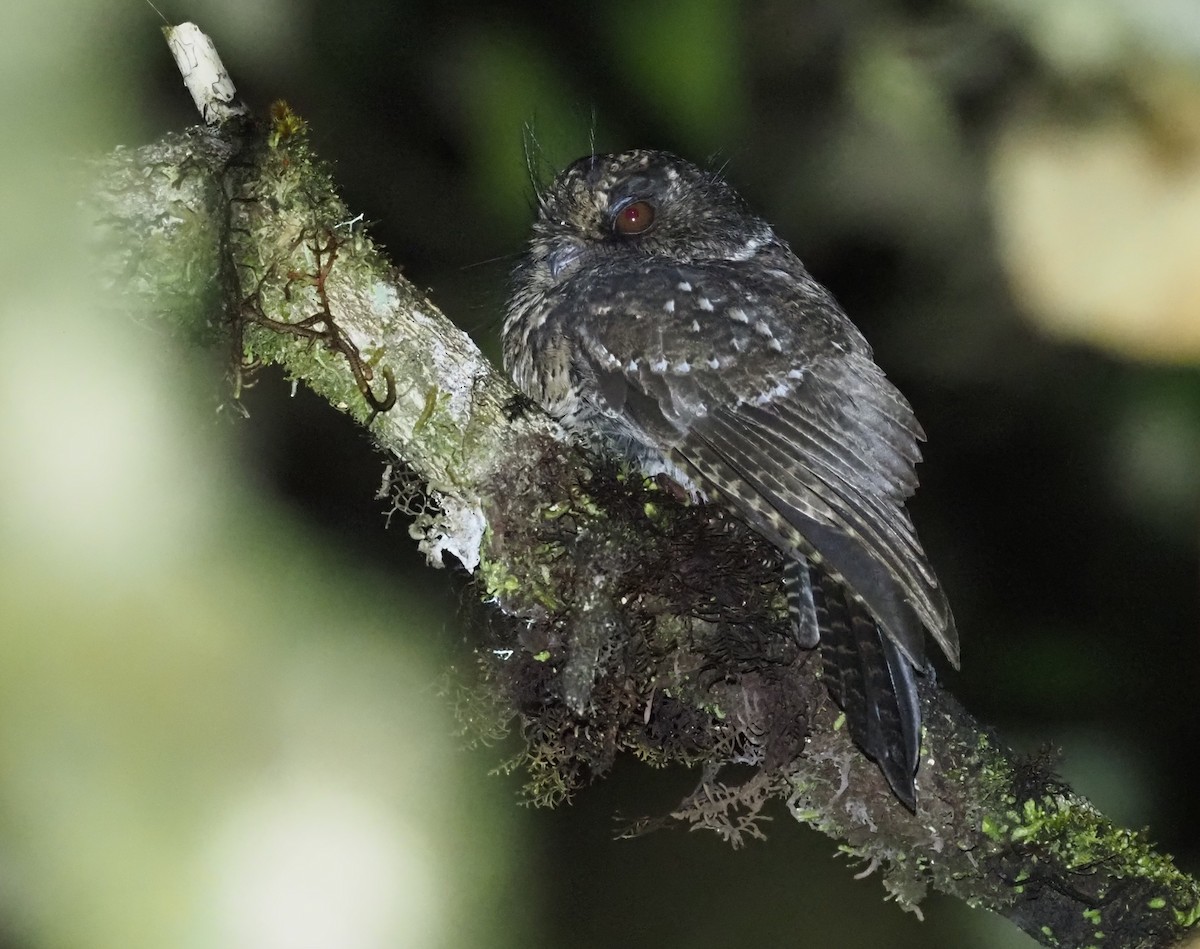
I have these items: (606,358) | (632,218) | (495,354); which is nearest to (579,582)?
(606,358)

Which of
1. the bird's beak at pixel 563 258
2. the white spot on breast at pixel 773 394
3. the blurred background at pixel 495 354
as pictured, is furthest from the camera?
the bird's beak at pixel 563 258

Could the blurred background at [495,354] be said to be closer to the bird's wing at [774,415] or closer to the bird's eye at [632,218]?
the bird's eye at [632,218]

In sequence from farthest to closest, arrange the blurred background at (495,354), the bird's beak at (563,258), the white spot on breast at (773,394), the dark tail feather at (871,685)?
1. the bird's beak at (563,258)
2. the white spot on breast at (773,394)
3. the dark tail feather at (871,685)
4. the blurred background at (495,354)

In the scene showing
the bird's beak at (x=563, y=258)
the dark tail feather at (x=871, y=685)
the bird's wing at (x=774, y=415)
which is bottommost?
the dark tail feather at (x=871, y=685)

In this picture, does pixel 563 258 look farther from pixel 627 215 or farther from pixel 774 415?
pixel 774 415

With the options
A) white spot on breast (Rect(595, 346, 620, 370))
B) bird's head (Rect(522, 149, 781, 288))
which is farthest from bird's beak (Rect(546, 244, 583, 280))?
white spot on breast (Rect(595, 346, 620, 370))

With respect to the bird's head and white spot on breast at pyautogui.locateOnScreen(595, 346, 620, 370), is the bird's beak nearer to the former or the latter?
the bird's head

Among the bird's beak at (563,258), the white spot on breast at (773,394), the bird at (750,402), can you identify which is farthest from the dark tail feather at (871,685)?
the bird's beak at (563,258)
